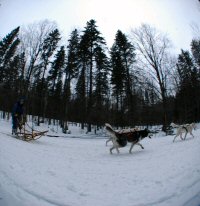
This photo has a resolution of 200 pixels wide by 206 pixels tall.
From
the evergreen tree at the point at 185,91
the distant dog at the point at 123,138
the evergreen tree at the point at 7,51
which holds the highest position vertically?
the evergreen tree at the point at 7,51

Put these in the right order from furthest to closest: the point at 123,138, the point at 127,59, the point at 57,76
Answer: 1. the point at 57,76
2. the point at 127,59
3. the point at 123,138

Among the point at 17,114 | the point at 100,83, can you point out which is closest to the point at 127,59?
the point at 100,83

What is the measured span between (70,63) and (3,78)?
1389 centimetres

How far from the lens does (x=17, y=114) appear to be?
9.75 metres

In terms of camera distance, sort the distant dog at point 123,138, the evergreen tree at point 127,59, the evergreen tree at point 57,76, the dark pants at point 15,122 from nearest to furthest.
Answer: the distant dog at point 123,138
the dark pants at point 15,122
the evergreen tree at point 127,59
the evergreen tree at point 57,76

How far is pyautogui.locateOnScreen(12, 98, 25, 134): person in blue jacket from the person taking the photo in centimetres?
953

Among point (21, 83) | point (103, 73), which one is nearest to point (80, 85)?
Result: point (103, 73)

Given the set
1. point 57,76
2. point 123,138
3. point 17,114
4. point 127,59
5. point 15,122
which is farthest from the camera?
point 57,76

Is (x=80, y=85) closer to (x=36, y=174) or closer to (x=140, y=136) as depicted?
(x=140, y=136)

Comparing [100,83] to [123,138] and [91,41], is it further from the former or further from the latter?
[123,138]

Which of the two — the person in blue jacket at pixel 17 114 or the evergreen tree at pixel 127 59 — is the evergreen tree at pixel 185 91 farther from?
the person in blue jacket at pixel 17 114

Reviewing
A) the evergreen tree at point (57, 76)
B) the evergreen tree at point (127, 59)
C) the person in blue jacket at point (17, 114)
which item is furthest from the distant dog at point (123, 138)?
the evergreen tree at point (57, 76)

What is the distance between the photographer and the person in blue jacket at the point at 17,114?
31.3ft

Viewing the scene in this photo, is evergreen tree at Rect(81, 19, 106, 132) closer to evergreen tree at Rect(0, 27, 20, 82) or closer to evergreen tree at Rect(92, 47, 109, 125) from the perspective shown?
evergreen tree at Rect(92, 47, 109, 125)
